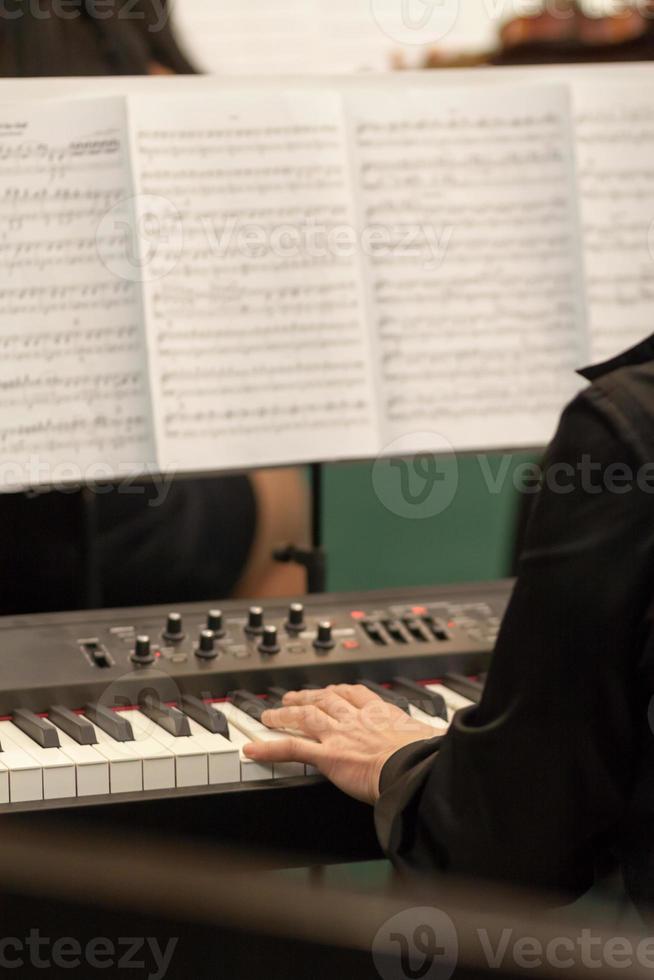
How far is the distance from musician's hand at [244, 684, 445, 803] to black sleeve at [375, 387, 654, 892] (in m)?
0.15

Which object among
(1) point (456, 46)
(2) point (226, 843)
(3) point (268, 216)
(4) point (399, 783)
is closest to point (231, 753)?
(2) point (226, 843)

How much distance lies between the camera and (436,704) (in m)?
1.39

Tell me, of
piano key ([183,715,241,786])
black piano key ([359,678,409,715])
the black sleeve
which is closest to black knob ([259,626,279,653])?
black piano key ([359,678,409,715])

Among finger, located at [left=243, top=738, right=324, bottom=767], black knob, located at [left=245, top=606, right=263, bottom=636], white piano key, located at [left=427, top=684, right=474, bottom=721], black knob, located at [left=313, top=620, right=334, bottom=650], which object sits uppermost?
black knob, located at [left=245, top=606, right=263, bottom=636]

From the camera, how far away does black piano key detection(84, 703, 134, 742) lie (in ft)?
4.14

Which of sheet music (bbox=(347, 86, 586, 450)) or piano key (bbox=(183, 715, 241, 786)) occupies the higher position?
sheet music (bbox=(347, 86, 586, 450))

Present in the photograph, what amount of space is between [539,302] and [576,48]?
5.40ft

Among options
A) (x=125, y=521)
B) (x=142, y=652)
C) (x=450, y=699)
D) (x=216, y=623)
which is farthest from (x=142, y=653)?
(x=125, y=521)

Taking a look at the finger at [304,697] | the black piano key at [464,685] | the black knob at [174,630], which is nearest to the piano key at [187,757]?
the finger at [304,697]

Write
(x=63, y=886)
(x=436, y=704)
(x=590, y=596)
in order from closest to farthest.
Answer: (x=63, y=886) → (x=590, y=596) → (x=436, y=704)

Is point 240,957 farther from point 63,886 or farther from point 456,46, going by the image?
point 456,46

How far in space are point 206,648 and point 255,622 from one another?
3.8 inches

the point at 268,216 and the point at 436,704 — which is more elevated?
the point at 268,216

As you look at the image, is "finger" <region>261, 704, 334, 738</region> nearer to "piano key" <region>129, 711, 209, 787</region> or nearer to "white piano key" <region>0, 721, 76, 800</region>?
"piano key" <region>129, 711, 209, 787</region>
